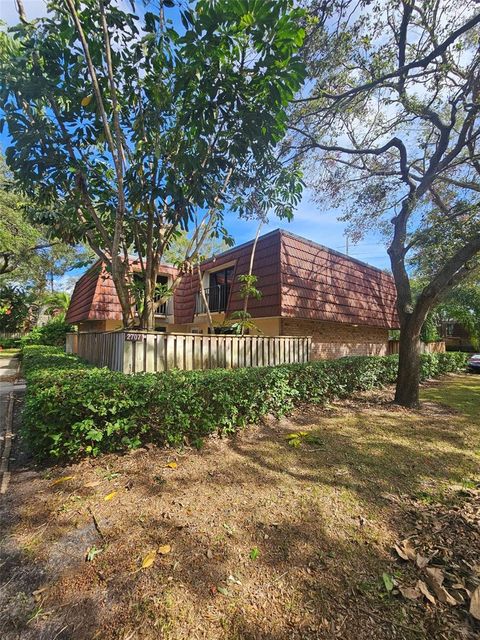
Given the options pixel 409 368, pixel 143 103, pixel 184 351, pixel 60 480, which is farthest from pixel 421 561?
pixel 143 103

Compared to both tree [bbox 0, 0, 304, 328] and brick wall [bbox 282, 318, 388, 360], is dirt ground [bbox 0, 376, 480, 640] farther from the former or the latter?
brick wall [bbox 282, 318, 388, 360]

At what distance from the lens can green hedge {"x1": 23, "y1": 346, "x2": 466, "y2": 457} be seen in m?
3.54

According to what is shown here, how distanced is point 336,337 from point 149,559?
10.7 m

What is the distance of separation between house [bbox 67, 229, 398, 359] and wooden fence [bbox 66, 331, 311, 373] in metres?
1.49

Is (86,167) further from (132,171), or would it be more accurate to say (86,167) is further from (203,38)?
(203,38)

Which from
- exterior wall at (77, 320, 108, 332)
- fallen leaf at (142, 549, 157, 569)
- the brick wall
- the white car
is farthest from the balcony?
the white car

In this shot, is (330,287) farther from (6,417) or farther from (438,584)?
(6,417)

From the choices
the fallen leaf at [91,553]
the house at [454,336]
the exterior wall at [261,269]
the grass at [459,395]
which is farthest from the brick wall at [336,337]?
the house at [454,336]

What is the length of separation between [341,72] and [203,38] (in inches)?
179

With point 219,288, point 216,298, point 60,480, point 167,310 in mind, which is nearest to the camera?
point 60,480

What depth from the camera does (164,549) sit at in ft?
7.60

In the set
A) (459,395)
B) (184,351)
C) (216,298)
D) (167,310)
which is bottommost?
(459,395)

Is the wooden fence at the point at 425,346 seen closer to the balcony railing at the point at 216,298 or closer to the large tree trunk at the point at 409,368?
the large tree trunk at the point at 409,368

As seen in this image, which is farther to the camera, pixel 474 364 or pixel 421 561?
pixel 474 364
